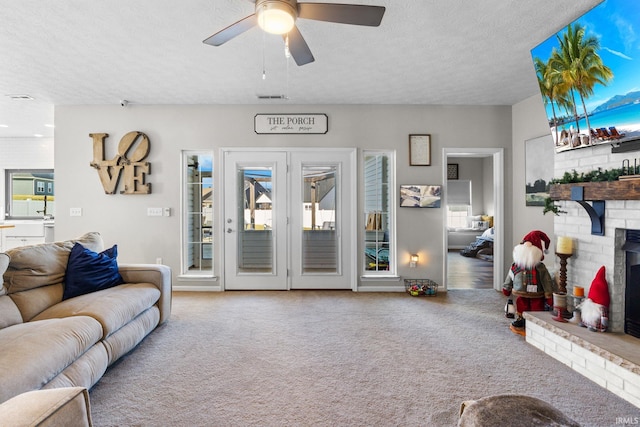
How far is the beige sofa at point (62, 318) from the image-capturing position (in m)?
1.68

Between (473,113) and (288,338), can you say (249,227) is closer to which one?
(288,338)

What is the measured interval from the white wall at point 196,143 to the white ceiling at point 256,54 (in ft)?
0.61

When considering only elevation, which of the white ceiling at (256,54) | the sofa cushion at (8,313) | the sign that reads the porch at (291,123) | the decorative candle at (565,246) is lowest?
the sofa cushion at (8,313)

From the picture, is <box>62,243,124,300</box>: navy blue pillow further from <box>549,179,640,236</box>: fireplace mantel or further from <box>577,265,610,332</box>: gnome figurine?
<box>549,179,640,236</box>: fireplace mantel

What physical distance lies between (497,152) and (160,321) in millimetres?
4558

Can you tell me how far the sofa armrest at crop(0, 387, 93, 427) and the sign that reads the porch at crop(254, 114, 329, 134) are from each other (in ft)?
12.3

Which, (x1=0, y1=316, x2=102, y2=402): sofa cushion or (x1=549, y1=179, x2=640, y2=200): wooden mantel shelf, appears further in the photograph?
(x1=549, y1=179, x2=640, y2=200): wooden mantel shelf

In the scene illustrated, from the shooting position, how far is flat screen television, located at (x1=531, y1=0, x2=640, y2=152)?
212cm

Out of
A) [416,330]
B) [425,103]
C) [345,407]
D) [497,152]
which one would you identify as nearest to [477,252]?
[497,152]

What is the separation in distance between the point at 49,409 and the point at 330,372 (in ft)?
5.54

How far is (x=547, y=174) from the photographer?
3.90 m

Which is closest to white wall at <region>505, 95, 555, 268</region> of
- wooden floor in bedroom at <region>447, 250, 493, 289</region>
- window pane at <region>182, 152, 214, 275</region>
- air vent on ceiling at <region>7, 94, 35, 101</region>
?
wooden floor in bedroom at <region>447, 250, 493, 289</region>

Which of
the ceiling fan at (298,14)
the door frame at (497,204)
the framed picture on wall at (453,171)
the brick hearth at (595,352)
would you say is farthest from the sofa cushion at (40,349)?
the framed picture on wall at (453,171)

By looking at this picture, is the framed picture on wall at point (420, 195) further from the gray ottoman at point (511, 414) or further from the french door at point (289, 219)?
the gray ottoman at point (511, 414)
